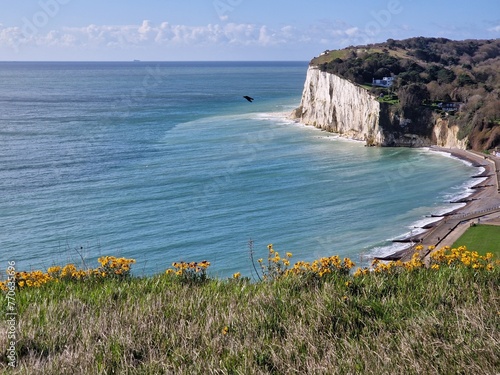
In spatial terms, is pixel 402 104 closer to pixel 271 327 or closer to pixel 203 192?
pixel 203 192

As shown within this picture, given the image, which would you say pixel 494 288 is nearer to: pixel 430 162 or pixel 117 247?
pixel 117 247

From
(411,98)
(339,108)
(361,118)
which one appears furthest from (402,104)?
(339,108)

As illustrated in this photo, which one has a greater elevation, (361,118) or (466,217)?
(361,118)

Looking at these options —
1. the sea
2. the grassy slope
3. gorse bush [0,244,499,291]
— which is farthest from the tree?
the grassy slope

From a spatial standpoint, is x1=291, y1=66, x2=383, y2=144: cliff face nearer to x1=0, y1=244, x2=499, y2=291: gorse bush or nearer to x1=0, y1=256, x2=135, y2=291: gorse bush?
x1=0, y1=244, x2=499, y2=291: gorse bush

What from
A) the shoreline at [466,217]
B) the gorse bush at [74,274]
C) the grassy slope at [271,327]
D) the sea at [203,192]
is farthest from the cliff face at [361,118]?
the grassy slope at [271,327]

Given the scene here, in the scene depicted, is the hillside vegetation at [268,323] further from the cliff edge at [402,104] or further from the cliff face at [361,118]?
the cliff face at [361,118]
